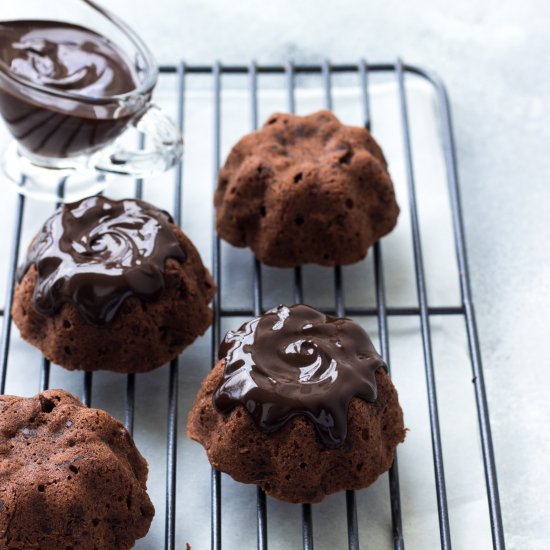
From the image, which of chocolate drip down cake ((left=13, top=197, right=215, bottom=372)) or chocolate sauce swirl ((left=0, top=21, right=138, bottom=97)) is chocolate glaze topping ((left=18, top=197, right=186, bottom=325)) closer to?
chocolate drip down cake ((left=13, top=197, right=215, bottom=372))

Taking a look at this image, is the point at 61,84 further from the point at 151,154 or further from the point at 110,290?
the point at 110,290

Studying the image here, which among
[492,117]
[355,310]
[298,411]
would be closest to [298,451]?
[298,411]

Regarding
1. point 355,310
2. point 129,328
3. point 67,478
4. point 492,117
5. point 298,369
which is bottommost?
point 67,478

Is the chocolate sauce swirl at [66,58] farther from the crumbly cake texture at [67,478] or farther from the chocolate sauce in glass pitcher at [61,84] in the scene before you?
the crumbly cake texture at [67,478]

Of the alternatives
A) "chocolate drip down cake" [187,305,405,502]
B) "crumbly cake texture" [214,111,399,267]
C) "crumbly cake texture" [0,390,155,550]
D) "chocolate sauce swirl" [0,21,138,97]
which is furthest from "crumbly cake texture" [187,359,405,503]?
"chocolate sauce swirl" [0,21,138,97]

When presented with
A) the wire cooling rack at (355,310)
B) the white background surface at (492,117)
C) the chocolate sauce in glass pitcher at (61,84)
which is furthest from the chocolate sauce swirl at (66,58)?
the white background surface at (492,117)
